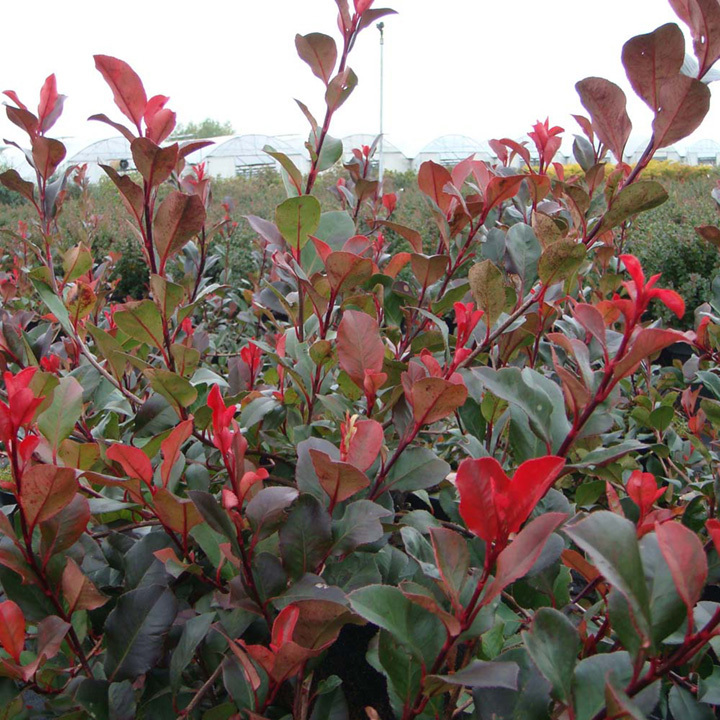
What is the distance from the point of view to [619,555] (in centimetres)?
48

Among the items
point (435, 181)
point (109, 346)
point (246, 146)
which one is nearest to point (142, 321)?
point (109, 346)

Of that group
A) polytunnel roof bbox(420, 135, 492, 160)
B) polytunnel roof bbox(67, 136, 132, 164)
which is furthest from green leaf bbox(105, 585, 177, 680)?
polytunnel roof bbox(420, 135, 492, 160)

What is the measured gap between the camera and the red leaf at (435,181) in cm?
104

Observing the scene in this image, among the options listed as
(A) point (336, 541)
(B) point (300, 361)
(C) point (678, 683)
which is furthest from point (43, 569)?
(C) point (678, 683)

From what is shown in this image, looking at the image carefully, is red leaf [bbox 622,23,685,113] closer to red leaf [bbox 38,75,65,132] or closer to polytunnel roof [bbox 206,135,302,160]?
red leaf [bbox 38,75,65,132]

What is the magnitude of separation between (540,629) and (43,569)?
0.52 m

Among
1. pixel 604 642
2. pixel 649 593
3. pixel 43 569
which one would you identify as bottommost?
pixel 604 642

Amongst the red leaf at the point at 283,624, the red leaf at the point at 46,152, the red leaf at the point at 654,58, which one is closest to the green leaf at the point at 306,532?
the red leaf at the point at 283,624

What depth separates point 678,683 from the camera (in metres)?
0.74

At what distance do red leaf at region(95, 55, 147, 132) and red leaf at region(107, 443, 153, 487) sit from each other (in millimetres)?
508

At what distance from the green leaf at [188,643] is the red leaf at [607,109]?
819 millimetres

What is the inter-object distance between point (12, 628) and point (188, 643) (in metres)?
0.18

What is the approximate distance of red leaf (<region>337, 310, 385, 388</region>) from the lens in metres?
0.84

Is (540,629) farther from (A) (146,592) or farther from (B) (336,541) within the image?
(A) (146,592)
